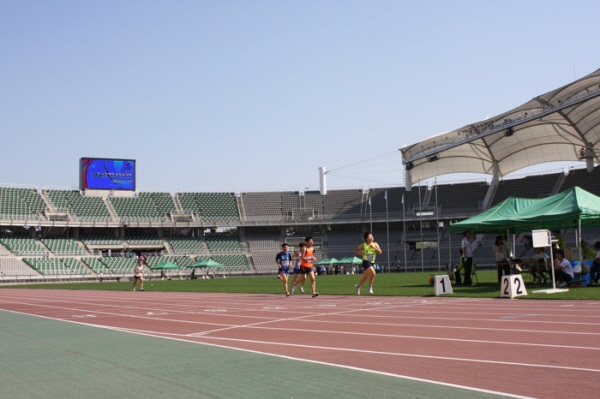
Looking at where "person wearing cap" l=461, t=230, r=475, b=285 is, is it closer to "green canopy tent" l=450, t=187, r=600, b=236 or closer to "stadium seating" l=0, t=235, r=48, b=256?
"green canopy tent" l=450, t=187, r=600, b=236

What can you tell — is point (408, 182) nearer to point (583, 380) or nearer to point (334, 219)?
point (334, 219)

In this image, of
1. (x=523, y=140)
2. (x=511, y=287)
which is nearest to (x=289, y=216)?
(x=523, y=140)

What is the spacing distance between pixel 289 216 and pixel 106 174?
20.6 metres

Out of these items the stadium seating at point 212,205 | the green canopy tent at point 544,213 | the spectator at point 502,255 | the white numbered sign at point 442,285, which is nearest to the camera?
the white numbered sign at point 442,285

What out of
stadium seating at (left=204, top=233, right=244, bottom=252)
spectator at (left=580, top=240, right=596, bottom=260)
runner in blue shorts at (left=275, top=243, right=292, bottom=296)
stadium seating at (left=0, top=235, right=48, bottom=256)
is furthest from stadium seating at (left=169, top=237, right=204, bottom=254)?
spectator at (left=580, top=240, right=596, bottom=260)

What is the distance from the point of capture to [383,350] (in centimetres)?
798

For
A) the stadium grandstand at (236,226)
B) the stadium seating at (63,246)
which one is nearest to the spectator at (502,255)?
the stadium grandstand at (236,226)

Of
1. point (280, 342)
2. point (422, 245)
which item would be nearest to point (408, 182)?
point (422, 245)

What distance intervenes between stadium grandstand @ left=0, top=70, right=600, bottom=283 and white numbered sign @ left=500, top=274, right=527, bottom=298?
33.7 metres

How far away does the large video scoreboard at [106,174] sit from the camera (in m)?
71.5

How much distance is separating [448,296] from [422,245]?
1956 inches

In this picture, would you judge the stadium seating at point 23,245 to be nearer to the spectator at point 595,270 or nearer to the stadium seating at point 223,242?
the stadium seating at point 223,242

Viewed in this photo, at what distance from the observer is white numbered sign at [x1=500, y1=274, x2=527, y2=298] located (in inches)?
639

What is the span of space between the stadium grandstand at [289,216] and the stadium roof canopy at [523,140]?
5.9 inches
